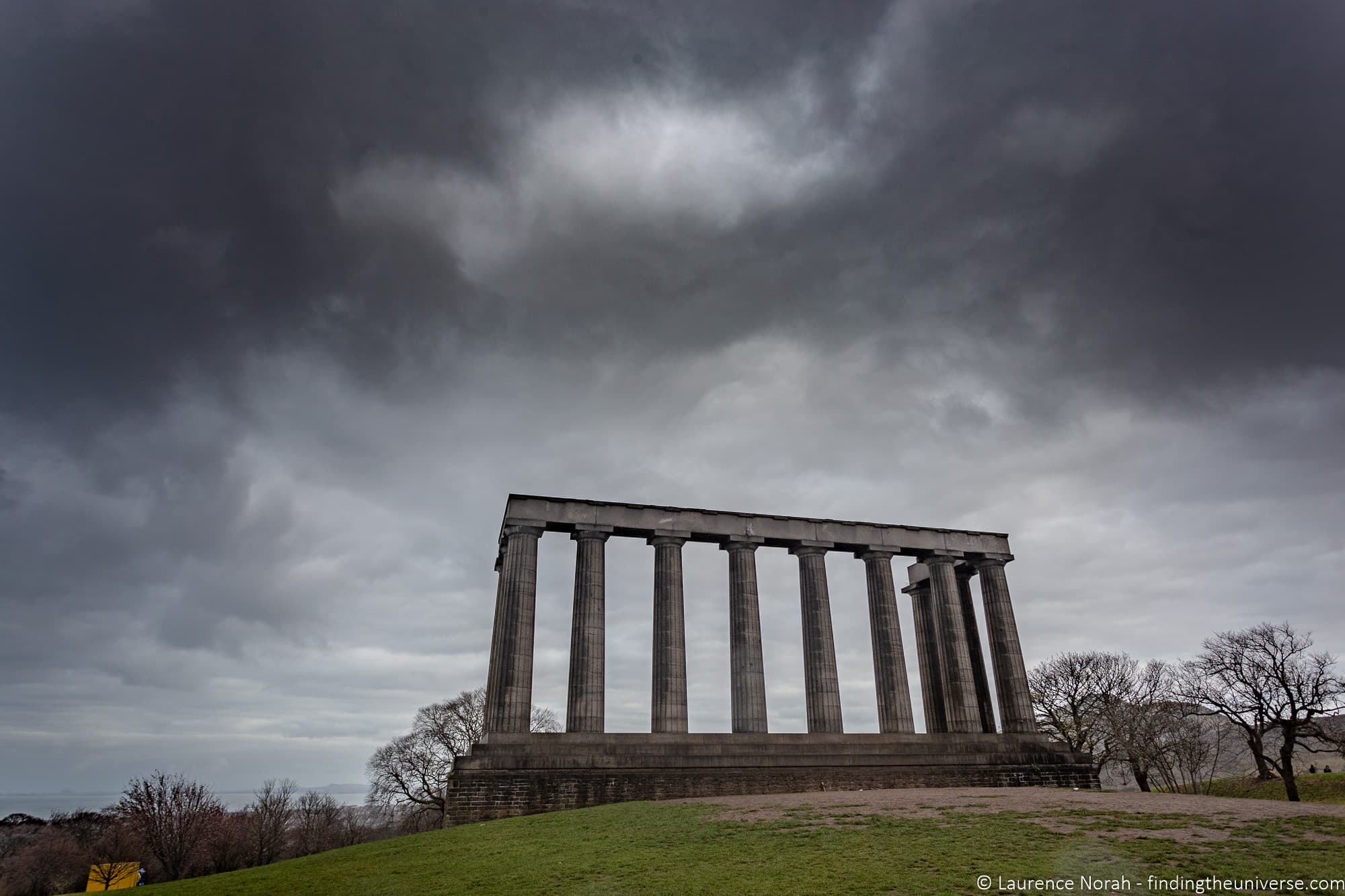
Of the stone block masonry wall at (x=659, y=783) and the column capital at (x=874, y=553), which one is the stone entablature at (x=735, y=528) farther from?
the stone block masonry wall at (x=659, y=783)

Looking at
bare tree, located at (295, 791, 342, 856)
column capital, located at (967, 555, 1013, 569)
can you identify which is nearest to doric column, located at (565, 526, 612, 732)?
column capital, located at (967, 555, 1013, 569)

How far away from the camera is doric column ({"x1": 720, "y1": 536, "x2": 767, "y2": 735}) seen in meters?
38.4

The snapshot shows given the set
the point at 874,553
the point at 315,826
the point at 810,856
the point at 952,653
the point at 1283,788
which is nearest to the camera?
the point at 810,856

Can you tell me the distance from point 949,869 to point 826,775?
70.5ft

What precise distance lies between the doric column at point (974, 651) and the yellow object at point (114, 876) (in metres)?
48.2

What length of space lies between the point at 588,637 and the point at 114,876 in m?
29.9

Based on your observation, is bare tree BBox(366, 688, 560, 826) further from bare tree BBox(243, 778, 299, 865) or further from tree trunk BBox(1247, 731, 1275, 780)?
tree trunk BBox(1247, 731, 1275, 780)

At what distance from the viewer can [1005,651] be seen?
147 feet

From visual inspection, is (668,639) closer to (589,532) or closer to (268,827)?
(589,532)

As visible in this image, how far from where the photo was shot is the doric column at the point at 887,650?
41.0m

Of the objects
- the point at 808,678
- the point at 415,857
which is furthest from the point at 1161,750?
the point at 415,857

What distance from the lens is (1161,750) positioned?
133 feet

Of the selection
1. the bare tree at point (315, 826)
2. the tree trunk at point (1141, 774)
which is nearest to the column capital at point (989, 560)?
the tree trunk at point (1141, 774)

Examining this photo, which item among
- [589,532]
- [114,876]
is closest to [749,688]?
[589,532]
